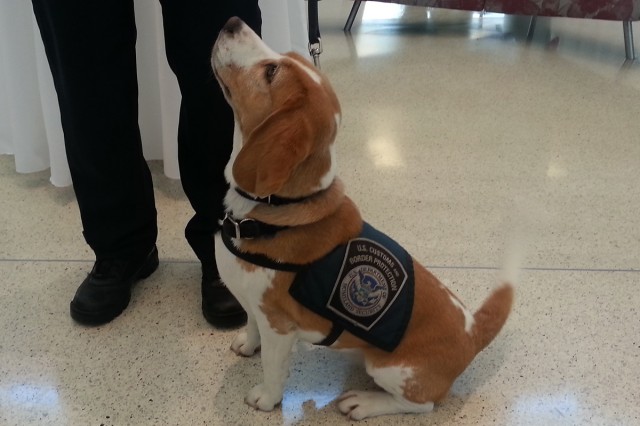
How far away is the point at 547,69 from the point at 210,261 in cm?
213

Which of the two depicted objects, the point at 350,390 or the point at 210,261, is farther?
the point at 210,261

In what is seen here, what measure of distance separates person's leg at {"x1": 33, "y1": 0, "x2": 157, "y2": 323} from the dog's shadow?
0.35 m

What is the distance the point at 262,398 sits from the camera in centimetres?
110

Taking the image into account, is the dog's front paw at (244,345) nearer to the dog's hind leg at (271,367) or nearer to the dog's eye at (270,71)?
the dog's hind leg at (271,367)

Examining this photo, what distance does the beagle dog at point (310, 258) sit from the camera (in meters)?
0.89

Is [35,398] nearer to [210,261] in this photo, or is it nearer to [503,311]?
[210,261]

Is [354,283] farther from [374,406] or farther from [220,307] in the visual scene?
[220,307]

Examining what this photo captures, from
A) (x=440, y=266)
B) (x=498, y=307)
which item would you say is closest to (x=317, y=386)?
(x=498, y=307)

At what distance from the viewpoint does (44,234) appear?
1.58 meters

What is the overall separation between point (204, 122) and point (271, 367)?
0.49 meters

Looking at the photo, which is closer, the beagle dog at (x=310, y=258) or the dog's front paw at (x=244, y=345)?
the beagle dog at (x=310, y=258)

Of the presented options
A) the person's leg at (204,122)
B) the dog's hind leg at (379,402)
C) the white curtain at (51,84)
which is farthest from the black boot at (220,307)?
the white curtain at (51,84)

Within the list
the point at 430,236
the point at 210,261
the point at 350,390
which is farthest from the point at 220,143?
the point at 430,236

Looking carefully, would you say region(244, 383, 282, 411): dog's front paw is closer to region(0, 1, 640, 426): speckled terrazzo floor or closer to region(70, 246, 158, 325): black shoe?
region(0, 1, 640, 426): speckled terrazzo floor
